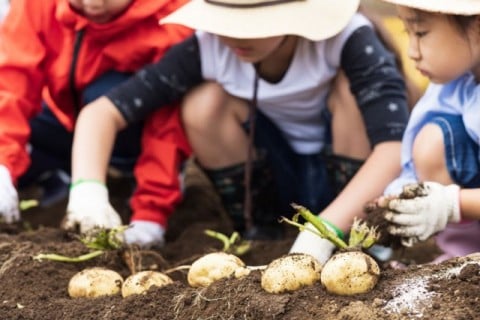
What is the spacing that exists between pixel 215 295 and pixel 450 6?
723mm

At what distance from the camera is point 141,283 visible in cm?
169

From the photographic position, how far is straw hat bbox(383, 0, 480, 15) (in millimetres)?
1669

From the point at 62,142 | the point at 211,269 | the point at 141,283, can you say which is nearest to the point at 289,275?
the point at 211,269

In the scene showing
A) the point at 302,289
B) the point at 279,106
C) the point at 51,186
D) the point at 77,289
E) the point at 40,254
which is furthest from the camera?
the point at 51,186

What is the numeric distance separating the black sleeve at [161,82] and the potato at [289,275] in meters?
0.88

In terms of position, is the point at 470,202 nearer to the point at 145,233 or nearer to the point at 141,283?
the point at 141,283

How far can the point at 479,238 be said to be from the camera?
1.95m

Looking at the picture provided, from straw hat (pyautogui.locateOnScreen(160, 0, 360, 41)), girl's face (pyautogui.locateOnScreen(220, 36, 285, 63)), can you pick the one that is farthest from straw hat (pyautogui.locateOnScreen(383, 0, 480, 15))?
girl's face (pyautogui.locateOnScreen(220, 36, 285, 63))

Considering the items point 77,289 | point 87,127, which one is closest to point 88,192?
point 87,127

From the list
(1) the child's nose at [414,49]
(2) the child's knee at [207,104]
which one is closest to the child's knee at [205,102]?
(2) the child's knee at [207,104]

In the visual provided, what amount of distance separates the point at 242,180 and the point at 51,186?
88 centimetres

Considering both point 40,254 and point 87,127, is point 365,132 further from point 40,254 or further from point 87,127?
point 40,254

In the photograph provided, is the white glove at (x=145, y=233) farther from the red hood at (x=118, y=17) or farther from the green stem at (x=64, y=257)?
the red hood at (x=118, y=17)

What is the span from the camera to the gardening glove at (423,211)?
171cm
